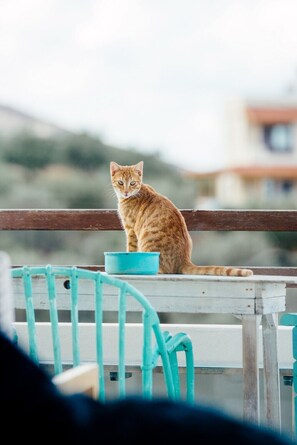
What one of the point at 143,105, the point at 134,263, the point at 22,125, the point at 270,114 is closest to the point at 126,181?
the point at 134,263

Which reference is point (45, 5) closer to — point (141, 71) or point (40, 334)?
point (141, 71)

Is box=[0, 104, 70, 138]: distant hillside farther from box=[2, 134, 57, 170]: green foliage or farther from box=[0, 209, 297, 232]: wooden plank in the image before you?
box=[0, 209, 297, 232]: wooden plank

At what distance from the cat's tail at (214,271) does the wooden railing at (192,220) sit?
55cm

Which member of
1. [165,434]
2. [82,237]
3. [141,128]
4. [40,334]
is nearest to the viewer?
[165,434]

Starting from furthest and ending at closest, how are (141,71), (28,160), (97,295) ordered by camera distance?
1. (141,71)
2. (28,160)
3. (97,295)

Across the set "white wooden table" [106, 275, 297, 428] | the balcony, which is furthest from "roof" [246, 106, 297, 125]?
"white wooden table" [106, 275, 297, 428]

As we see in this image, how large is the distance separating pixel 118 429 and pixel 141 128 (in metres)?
14.3

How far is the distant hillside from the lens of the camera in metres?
13.2

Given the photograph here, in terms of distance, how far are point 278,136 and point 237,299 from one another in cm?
1630

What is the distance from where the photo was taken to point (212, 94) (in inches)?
668

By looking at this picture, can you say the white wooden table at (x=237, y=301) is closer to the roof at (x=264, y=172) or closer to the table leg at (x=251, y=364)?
the table leg at (x=251, y=364)

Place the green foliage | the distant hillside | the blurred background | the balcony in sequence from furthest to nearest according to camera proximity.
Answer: the distant hillside, the green foliage, the blurred background, the balcony

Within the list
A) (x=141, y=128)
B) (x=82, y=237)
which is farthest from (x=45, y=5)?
(x=82, y=237)

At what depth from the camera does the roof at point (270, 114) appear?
57.1 ft
